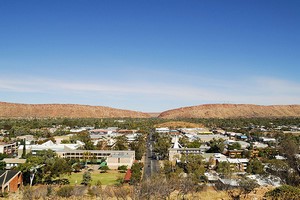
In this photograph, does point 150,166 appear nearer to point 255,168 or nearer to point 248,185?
point 255,168

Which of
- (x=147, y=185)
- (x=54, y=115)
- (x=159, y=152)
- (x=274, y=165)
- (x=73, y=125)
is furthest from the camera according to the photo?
(x=54, y=115)

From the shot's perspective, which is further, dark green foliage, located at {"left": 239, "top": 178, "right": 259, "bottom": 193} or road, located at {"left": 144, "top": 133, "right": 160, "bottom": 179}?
road, located at {"left": 144, "top": 133, "right": 160, "bottom": 179}

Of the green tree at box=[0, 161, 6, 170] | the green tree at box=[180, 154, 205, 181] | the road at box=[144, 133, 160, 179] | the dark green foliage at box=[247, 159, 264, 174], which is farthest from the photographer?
the road at box=[144, 133, 160, 179]

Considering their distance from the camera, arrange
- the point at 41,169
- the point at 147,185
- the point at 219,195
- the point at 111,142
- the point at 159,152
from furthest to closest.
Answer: the point at 111,142
the point at 159,152
the point at 41,169
the point at 219,195
the point at 147,185

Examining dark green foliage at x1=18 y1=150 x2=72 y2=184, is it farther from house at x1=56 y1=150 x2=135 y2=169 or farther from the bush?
house at x1=56 y1=150 x2=135 y2=169

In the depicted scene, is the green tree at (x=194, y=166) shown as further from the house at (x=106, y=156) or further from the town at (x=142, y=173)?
the house at (x=106, y=156)

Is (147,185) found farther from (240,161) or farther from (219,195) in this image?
(240,161)

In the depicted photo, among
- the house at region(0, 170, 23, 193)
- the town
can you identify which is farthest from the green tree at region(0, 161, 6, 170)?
the house at region(0, 170, 23, 193)

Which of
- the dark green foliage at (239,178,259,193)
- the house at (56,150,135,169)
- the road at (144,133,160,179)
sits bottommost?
the road at (144,133,160,179)

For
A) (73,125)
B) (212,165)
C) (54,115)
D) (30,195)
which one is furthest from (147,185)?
(54,115)
